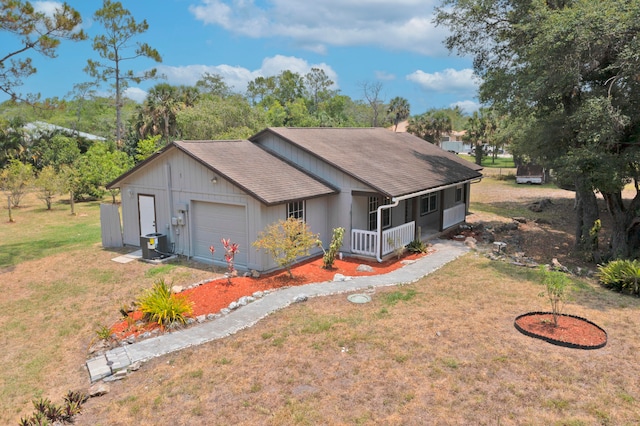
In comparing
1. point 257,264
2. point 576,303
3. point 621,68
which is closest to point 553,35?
point 621,68

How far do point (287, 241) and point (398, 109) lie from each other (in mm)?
71228

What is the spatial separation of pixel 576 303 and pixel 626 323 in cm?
135

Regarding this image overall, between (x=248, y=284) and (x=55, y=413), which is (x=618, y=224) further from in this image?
(x=55, y=413)

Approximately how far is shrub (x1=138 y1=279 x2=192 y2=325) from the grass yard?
1.35 metres

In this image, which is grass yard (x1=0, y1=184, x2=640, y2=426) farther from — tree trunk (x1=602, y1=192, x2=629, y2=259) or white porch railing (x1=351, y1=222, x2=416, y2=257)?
tree trunk (x1=602, y1=192, x2=629, y2=259)

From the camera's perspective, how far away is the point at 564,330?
29.1ft

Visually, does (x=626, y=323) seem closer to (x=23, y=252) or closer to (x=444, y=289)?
(x=444, y=289)

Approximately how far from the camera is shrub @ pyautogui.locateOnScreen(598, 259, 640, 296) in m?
11.7

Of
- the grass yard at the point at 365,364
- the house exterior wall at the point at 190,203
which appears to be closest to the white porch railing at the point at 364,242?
the house exterior wall at the point at 190,203

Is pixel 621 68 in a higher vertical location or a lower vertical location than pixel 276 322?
higher

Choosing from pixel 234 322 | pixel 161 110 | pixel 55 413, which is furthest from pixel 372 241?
pixel 161 110

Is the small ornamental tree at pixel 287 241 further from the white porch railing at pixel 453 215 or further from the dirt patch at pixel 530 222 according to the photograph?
the dirt patch at pixel 530 222

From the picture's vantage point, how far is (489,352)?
7953mm

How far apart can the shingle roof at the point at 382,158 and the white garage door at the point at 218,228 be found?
3936 millimetres
